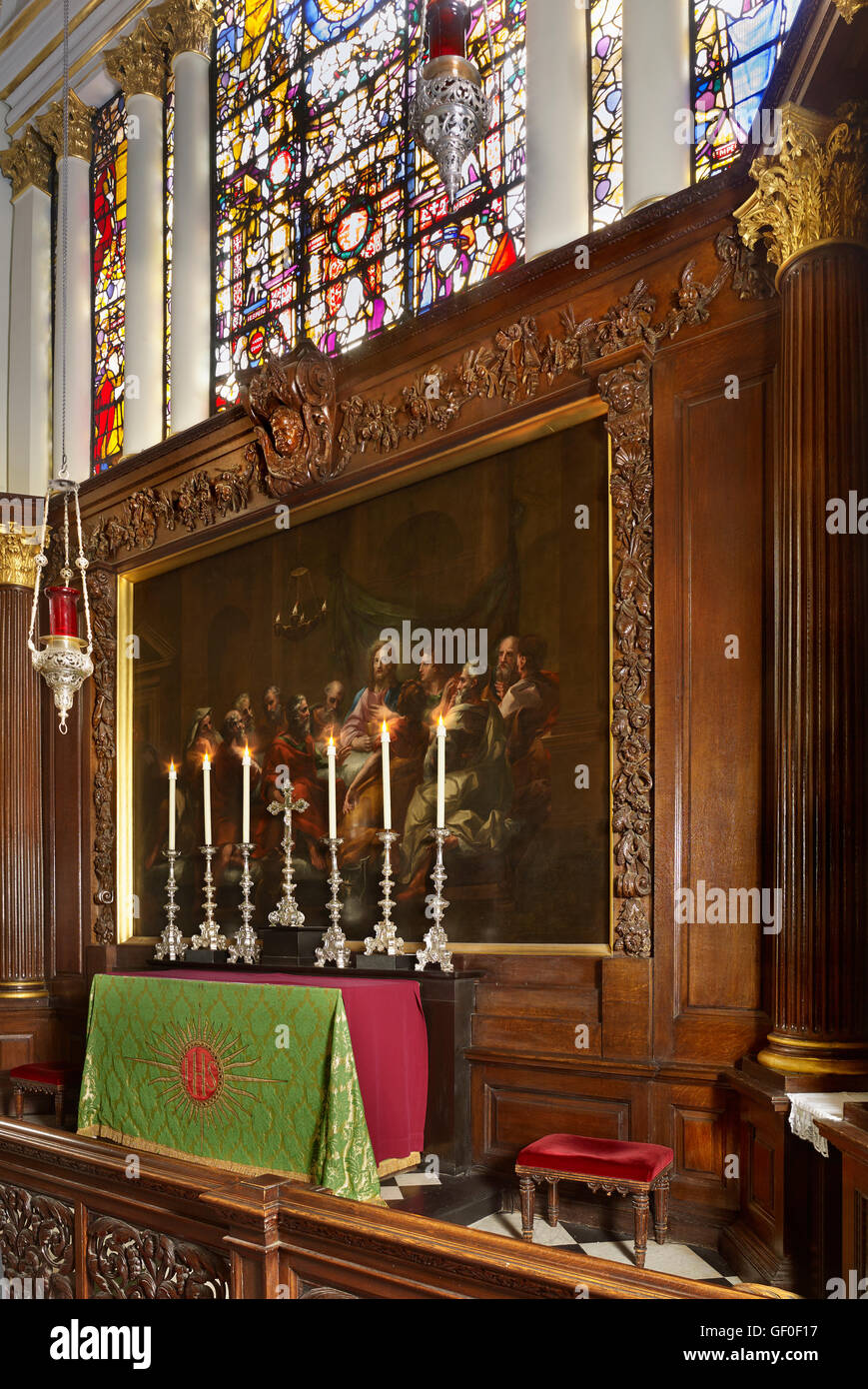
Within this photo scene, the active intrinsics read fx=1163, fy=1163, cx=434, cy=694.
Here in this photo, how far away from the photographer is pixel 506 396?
257 inches

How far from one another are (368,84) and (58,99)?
13.3ft

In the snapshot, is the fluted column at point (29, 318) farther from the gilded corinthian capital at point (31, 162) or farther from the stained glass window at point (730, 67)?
the stained glass window at point (730, 67)

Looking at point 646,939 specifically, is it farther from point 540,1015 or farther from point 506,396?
point 506,396

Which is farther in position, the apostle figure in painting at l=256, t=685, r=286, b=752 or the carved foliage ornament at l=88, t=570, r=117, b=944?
the carved foliage ornament at l=88, t=570, r=117, b=944

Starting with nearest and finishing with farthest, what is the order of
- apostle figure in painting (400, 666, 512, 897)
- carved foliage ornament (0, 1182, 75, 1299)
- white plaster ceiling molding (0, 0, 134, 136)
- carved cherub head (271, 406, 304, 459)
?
carved foliage ornament (0, 1182, 75, 1299), apostle figure in painting (400, 666, 512, 897), carved cherub head (271, 406, 304, 459), white plaster ceiling molding (0, 0, 134, 136)

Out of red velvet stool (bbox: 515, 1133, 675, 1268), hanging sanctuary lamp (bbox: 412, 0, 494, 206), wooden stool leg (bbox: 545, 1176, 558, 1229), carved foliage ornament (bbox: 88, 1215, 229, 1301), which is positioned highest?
hanging sanctuary lamp (bbox: 412, 0, 494, 206)

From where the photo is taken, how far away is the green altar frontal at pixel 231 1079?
16.8ft

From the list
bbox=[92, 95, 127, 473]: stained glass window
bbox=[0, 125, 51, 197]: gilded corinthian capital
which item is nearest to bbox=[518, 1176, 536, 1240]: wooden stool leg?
bbox=[92, 95, 127, 473]: stained glass window

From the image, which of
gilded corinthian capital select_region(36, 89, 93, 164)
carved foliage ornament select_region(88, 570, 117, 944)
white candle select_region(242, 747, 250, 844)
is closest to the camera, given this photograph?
white candle select_region(242, 747, 250, 844)

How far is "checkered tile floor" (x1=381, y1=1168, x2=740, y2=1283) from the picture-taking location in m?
4.91

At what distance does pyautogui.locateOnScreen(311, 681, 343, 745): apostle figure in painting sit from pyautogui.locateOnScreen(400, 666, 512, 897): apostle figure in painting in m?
0.83

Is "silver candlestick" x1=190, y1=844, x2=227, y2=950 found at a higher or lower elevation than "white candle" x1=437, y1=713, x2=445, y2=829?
lower

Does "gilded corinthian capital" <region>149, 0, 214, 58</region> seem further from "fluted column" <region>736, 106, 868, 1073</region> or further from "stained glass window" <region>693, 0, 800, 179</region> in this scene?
"fluted column" <region>736, 106, 868, 1073</region>
